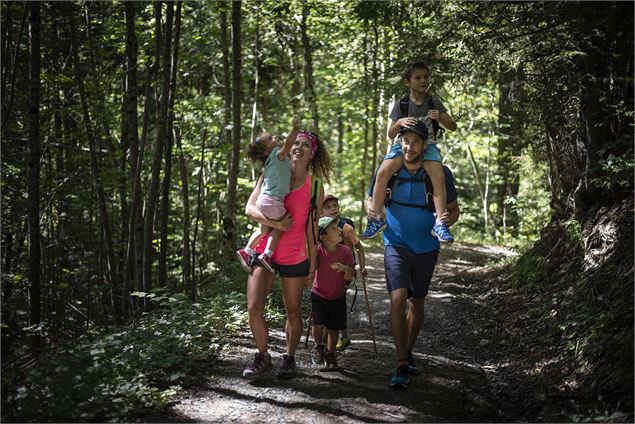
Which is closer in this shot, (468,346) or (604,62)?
(468,346)

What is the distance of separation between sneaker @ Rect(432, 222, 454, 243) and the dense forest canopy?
133 centimetres

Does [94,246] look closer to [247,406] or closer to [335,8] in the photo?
[335,8]

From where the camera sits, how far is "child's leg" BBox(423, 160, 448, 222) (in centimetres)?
599

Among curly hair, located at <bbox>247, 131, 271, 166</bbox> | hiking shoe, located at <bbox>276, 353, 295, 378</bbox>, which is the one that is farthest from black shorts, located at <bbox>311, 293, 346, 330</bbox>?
curly hair, located at <bbox>247, 131, 271, 166</bbox>

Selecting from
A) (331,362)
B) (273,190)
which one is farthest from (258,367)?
(273,190)

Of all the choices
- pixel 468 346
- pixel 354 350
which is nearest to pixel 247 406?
pixel 354 350

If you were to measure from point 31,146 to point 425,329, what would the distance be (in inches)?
254

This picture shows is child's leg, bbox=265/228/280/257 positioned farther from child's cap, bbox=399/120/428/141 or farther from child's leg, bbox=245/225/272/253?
child's cap, bbox=399/120/428/141

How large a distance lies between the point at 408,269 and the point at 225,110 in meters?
11.5

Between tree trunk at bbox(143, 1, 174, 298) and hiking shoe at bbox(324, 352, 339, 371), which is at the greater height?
tree trunk at bbox(143, 1, 174, 298)

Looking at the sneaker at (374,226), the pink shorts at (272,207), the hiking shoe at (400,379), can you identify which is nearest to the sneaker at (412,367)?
the hiking shoe at (400,379)

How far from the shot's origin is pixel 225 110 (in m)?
16.6

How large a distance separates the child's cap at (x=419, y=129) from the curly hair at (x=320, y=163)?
829mm

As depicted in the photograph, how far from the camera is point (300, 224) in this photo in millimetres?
6098
